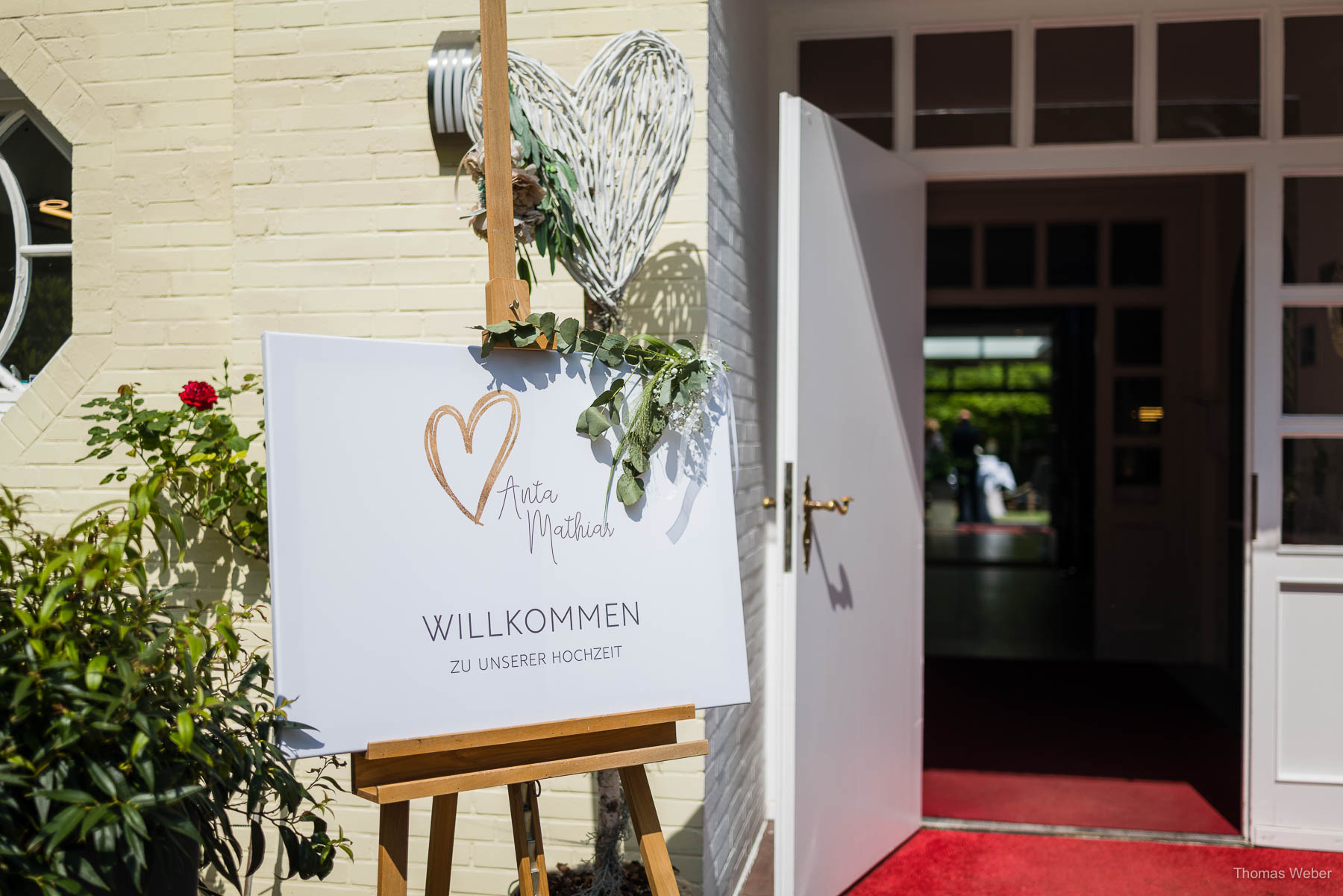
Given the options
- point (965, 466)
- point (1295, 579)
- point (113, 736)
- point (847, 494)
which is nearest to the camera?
point (113, 736)

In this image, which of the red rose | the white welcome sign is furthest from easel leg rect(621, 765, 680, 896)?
the red rose

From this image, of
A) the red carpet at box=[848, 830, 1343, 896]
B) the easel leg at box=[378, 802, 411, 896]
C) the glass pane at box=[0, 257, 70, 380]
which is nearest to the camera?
the easel leg at box=[378, 802, 411, 896]

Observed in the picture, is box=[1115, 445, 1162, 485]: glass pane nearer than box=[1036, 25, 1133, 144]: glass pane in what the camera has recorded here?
No

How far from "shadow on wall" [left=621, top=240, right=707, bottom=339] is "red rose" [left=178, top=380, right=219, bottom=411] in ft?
3.20

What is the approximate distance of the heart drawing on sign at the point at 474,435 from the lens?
164 centimetres

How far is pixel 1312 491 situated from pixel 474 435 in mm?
2507

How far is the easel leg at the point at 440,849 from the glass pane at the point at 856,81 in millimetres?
2317

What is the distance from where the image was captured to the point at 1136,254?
18.5ft

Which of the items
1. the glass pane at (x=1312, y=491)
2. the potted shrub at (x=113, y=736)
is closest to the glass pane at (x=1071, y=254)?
the glass pane at (x=1312, y=491)

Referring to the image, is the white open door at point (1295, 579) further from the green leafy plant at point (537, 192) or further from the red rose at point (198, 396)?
the red rose at point (198, 396)

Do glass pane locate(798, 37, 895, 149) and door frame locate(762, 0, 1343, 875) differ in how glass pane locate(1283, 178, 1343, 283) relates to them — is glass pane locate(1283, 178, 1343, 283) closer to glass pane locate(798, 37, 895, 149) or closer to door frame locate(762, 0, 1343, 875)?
door frame locate(762, 0, 1343, 875)

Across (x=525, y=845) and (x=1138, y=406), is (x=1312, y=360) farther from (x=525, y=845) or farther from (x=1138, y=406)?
(x=1138, y=406)

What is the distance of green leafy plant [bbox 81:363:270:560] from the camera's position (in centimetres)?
239

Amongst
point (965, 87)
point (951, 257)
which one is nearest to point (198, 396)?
point (965, 87)
